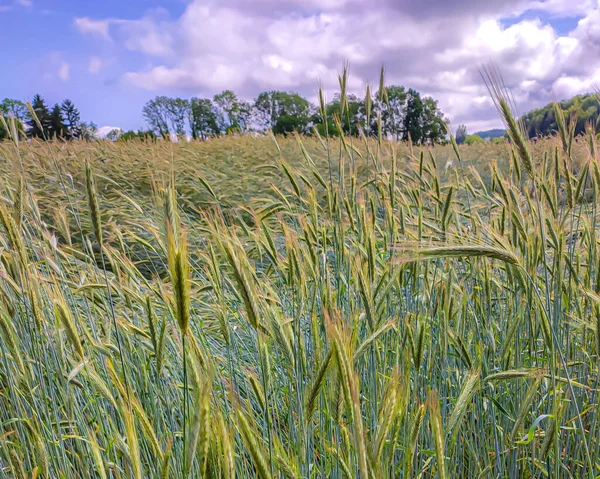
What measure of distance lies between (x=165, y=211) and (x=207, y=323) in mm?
2259

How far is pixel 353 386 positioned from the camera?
1.99 feet

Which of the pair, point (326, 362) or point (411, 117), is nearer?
point (326, 362)

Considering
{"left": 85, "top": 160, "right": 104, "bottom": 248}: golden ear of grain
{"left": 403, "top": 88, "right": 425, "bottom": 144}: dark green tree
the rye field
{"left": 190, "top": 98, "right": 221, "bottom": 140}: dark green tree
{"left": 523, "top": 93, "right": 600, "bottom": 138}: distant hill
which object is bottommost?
the rye field

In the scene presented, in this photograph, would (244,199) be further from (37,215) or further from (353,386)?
(353,386)

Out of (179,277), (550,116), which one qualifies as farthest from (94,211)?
(550,116)

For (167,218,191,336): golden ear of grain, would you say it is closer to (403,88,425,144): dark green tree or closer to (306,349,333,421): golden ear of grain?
A: (306,349,333,421): golden ear of grain

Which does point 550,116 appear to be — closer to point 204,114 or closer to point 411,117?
point 411,117

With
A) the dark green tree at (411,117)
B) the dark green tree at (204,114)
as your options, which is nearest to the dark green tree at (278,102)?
the dark green tree at (204,114)

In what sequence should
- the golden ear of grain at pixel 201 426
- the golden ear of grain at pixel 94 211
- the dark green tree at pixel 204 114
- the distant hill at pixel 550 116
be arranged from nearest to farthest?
the golden ear of grain at pixel 201 426
the golden ear of grain at pixel 94 211
the distant hill at pixel 550 116
the dark green tree at pixel 204 114

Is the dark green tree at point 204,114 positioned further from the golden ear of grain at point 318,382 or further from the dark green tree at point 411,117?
the golden ear of grain at point 318,382

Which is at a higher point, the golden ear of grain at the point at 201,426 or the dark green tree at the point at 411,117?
the dark green tree at the point at 411,117

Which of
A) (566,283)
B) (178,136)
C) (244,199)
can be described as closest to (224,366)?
(566,283)

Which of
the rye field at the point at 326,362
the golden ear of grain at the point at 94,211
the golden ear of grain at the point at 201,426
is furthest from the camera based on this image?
the golden ear of grain at the point at 94,211

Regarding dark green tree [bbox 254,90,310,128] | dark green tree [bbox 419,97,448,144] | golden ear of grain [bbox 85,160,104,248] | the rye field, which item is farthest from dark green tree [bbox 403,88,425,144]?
dark green tree [bbox 254,90,310,128]
